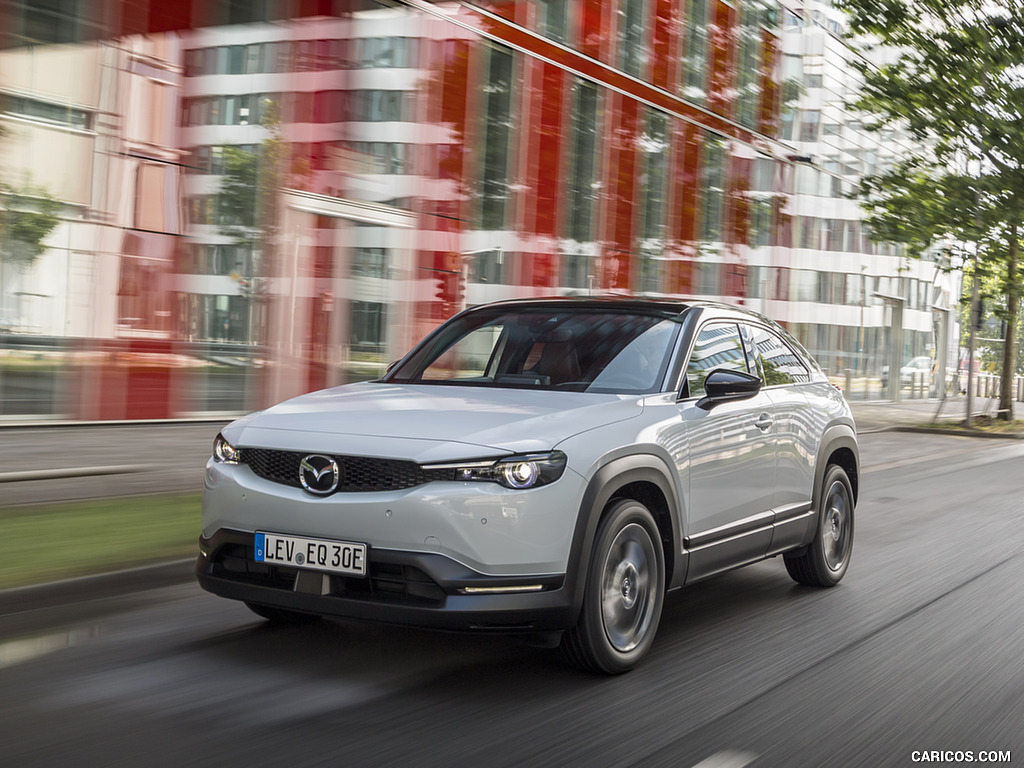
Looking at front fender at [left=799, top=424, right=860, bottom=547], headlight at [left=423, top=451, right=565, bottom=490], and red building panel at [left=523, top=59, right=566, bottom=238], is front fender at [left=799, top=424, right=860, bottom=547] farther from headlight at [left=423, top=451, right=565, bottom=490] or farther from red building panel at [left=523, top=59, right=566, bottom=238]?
red building panel at [left=523, top=59, right=566, bottom=238]

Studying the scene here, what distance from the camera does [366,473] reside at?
4.54m

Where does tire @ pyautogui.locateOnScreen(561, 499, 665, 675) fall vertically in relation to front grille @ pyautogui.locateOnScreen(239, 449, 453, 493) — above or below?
below

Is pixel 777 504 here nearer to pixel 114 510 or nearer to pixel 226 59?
pixel 114 510

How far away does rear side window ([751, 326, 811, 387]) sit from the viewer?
6559mm

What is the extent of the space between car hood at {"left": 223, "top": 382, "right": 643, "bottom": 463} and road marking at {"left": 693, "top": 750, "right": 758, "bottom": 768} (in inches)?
50.8

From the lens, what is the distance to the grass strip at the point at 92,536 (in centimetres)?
621

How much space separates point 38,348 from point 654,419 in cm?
988

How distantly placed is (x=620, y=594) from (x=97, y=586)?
277 centimetres

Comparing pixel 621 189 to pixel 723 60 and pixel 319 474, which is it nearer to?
pixel 723 60

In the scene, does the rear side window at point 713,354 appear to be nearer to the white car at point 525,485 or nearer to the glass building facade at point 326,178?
the white car at point 525,485

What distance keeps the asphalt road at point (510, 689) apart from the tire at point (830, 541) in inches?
9.2

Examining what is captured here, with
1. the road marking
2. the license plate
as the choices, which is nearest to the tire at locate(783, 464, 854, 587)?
the road marking

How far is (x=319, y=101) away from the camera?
1586 centimetres

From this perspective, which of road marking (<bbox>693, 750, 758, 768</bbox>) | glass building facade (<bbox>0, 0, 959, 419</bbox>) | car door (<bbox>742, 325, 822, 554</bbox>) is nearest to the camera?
road marking (<bbox>693, 750, 758, 768</bbox>)
